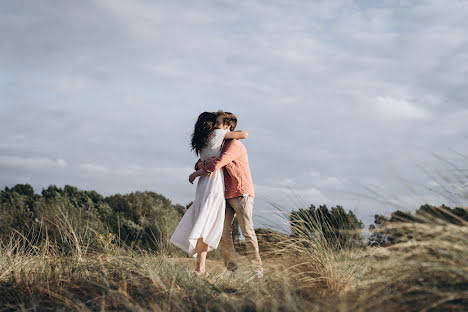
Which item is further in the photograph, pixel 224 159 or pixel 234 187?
pixel 234 187

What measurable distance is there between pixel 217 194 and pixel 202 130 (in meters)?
0.91

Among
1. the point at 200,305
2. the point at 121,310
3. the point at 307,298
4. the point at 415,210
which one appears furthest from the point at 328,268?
the point at 121,310

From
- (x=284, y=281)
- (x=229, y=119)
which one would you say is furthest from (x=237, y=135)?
(x=284, y=281)

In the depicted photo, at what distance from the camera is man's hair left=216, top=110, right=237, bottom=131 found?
6.14 m

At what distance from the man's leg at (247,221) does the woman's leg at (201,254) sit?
22.1 inches

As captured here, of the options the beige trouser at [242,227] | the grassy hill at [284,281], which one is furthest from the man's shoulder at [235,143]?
the grassy hill at [284,281]

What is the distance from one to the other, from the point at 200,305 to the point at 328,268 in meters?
1.28

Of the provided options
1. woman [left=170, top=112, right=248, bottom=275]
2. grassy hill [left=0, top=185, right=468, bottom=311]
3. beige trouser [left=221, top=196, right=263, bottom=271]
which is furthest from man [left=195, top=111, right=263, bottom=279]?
grassy hill [left=0, top=185, right=468, bottom=311]

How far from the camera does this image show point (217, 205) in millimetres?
5828

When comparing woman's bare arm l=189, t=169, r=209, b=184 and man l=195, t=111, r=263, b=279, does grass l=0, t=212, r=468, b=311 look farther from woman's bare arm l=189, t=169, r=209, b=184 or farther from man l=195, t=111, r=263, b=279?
woman's bare arm l=189, t=169, r=209, b=184

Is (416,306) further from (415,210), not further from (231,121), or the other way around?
(231,121)

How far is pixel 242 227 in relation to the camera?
5809 millimetres

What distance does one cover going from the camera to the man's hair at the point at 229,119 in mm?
6137

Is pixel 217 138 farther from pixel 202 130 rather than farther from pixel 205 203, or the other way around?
pixel 205 203
